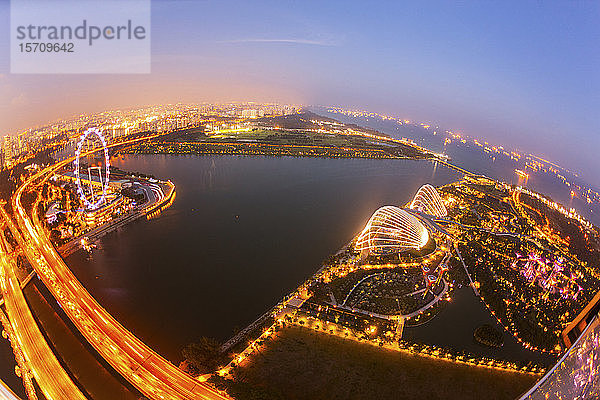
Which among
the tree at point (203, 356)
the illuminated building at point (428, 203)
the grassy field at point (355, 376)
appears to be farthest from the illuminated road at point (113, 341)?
the illuminated building at point (428, 203)

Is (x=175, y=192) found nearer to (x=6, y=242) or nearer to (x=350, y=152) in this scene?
(x=6, y=242)

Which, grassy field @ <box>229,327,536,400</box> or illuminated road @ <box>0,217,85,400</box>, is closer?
illuminated road @ <box>0,217,85,400</box>

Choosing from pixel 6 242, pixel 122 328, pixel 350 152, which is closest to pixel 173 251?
pixel 122 328

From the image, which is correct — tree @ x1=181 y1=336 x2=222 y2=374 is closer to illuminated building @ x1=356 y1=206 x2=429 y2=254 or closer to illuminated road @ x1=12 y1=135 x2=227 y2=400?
illuminated road @ x1=12 y1=135 x2=227 y2=400

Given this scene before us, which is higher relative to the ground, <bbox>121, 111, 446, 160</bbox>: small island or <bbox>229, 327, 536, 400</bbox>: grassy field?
<bbox>121, 111, 446, 160</bbox>: small island

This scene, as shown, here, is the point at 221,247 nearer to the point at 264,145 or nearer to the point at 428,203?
the point at 428,203

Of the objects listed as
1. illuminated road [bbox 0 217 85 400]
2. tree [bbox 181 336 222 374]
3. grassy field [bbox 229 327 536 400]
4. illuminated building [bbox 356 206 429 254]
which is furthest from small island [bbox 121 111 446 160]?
grassy field [bbox 229 327 536 400]

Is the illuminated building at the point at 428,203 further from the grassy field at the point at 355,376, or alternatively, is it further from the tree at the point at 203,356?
the tree at the point at 203,356
